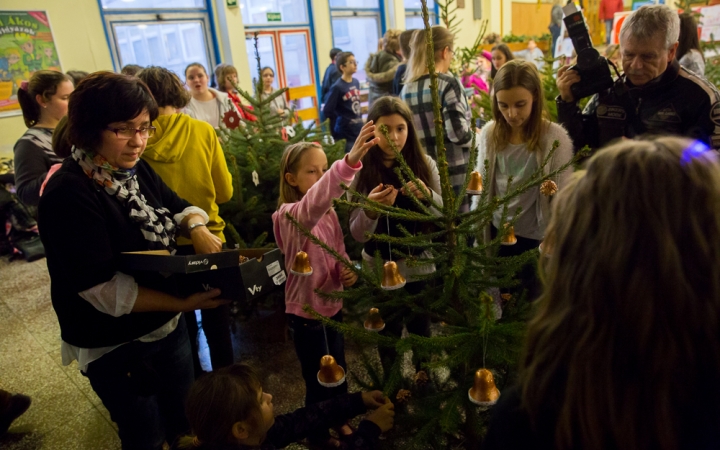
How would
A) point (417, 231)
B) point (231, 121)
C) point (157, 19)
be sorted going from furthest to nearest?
point (157, 19)
point (231, 121)
point (417, 231)

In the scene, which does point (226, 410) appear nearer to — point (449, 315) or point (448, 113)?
point (449, 315)

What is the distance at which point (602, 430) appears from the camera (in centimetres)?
76

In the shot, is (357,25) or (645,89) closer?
(645,89)

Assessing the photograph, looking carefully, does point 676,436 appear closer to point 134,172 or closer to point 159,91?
point 134,172

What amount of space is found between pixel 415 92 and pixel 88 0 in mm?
5807

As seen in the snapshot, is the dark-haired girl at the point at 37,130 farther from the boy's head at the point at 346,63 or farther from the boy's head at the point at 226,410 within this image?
the boy's head at the point at 346,63

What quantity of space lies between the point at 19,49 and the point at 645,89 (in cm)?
701

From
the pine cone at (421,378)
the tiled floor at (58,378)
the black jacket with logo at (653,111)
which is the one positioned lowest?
the tiled floor at (58,378)

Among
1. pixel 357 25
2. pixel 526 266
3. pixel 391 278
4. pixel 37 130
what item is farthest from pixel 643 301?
pixel 357 25

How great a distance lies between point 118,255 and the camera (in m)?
1.64

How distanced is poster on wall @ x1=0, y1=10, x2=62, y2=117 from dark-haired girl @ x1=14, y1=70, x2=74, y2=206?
13.5ft

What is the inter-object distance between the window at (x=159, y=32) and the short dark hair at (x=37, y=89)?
4620 millimetres

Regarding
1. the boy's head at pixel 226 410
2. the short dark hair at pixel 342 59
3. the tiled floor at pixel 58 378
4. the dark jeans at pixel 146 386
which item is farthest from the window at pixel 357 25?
the boy's head at pixel 226 410

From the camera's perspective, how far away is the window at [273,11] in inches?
360
